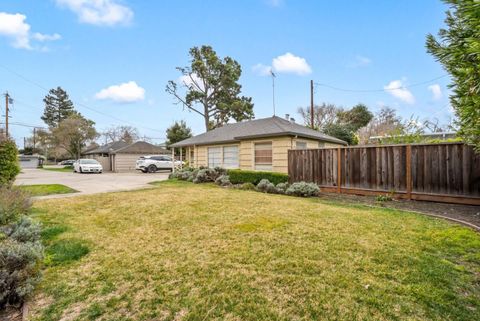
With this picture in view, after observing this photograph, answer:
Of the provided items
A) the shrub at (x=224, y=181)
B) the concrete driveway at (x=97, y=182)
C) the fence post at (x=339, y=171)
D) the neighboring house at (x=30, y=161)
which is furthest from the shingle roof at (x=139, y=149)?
the neighboring house at (x=30, y=161)

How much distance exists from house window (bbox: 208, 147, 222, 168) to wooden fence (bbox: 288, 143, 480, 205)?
5.98 meters

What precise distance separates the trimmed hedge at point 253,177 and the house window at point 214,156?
257cm

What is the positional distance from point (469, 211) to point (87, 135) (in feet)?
135

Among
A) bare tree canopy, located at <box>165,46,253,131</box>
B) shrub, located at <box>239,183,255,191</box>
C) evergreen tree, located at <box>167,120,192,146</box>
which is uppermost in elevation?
bare tree canopy, located at <box>165,46,253,131</box>

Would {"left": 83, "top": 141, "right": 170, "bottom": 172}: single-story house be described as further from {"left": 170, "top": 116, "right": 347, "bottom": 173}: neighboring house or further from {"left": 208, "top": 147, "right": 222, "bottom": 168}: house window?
{"left": 208, "top": 147, "right": 222, "bottom": 168}: house window

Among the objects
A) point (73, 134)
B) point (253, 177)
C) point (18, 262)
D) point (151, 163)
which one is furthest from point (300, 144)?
point (73, 134)

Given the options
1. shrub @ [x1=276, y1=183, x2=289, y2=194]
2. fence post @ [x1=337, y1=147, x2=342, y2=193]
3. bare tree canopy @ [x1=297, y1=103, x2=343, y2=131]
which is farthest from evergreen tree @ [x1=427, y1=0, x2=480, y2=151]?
bare tree canopy @ [x1=297, y1=103, x2=343, y2=131]

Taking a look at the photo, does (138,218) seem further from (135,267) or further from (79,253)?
(135,267)

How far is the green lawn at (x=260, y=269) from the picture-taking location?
222 centimetres

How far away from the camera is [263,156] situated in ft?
41.1

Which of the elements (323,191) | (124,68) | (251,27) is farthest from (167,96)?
(323,191)

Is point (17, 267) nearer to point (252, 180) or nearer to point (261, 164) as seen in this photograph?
point (252, 180)

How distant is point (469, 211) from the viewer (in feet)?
19.7

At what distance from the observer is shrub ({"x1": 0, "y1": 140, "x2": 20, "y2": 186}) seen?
26.2 ft
